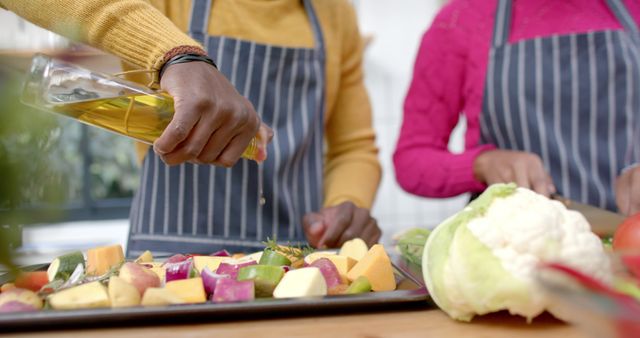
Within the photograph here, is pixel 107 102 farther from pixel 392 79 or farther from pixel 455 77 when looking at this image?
pixel 392 79

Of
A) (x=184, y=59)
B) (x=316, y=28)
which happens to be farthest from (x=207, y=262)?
(x=316, y=28)

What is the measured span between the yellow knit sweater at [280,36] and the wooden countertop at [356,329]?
38cm

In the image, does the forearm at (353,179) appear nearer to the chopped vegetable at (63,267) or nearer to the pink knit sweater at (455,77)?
the pink knit sweater at (455,77)

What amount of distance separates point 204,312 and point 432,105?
92 cm

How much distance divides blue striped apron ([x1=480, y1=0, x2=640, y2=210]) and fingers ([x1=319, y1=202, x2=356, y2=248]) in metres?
0.41

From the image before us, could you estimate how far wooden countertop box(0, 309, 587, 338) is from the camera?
582 millimetres

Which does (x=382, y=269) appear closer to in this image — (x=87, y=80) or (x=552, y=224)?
(x=552, y=224)

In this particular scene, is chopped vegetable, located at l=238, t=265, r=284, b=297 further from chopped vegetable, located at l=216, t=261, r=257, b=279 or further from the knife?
the knife

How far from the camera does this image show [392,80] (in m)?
3.03

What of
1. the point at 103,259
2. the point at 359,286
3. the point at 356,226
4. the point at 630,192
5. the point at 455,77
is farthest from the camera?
the point at 455,77

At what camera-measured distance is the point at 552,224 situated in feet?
1.97

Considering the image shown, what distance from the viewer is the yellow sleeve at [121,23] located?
33.3 inches

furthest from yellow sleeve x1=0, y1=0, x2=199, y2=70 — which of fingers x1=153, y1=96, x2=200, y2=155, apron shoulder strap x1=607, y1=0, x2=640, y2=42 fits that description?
apron shoulder strap x1=607, y1=0, x2=640, y2=42

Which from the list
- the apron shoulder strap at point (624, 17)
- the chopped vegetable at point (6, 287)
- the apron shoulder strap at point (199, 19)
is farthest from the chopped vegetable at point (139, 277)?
the apron shoulder strap at point (624, 17)
